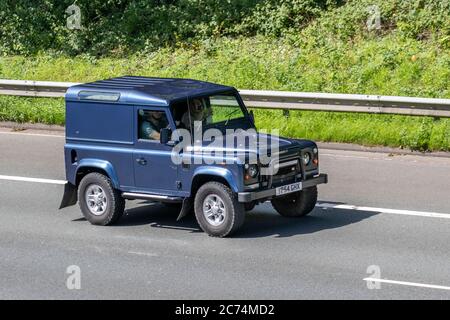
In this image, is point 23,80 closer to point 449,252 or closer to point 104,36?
point 104,36

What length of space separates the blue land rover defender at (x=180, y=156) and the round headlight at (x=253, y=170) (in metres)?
0.01

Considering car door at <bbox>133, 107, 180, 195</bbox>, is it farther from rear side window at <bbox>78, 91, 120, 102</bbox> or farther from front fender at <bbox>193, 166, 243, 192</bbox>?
front fender at <bbox>193, 166, 243, 192</bbox>

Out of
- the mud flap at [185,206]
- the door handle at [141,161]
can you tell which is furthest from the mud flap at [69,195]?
the mud flap at [185,206]

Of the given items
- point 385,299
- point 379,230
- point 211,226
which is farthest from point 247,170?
point 385,299

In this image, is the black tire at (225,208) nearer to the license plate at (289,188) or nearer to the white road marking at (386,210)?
the license plate at (289,188)

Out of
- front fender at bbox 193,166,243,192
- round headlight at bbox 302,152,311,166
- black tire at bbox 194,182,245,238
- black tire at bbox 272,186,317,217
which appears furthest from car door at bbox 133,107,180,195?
round headlight at bbox 302,152,311,166

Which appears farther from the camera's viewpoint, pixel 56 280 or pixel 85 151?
pixel 85 151

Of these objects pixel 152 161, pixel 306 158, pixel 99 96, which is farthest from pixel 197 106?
pixel 306 158

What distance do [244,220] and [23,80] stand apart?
10855 mm

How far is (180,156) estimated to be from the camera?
1481cm

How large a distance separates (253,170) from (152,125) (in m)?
1.70

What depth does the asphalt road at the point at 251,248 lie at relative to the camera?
488 inches

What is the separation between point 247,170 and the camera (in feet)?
46.8

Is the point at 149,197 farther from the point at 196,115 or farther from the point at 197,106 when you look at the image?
the point at 197,106
